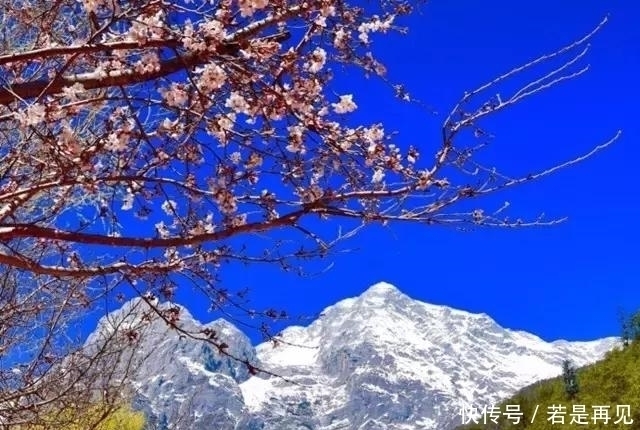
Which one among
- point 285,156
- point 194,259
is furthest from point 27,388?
point 285,156

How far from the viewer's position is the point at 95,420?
27.2 ft

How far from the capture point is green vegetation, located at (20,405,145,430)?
671 centimetres

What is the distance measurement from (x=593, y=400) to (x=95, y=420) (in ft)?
112

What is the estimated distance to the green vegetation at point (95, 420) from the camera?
6.71m

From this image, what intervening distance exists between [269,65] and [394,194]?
0.82m

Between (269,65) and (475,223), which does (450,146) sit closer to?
(475,223)

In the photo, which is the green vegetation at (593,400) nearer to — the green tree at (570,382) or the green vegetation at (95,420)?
the green tree at (570,382)

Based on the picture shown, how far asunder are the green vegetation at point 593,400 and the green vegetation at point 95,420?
927 centimetres

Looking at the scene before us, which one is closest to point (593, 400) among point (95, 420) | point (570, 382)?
point (570, 382)

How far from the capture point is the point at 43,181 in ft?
12.1

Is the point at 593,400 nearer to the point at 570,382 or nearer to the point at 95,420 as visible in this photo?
the point at 570,382

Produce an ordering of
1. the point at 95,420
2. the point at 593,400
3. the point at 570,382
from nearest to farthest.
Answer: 1. the point at 95,420
2. the point at 593,400
3. the point at 570,382

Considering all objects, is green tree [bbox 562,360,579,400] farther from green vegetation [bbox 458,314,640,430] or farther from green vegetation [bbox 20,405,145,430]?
green vegetation [bbox 20,405,145,430]

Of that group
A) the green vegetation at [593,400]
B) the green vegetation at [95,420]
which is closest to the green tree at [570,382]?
the green vegetation at [593,400]
